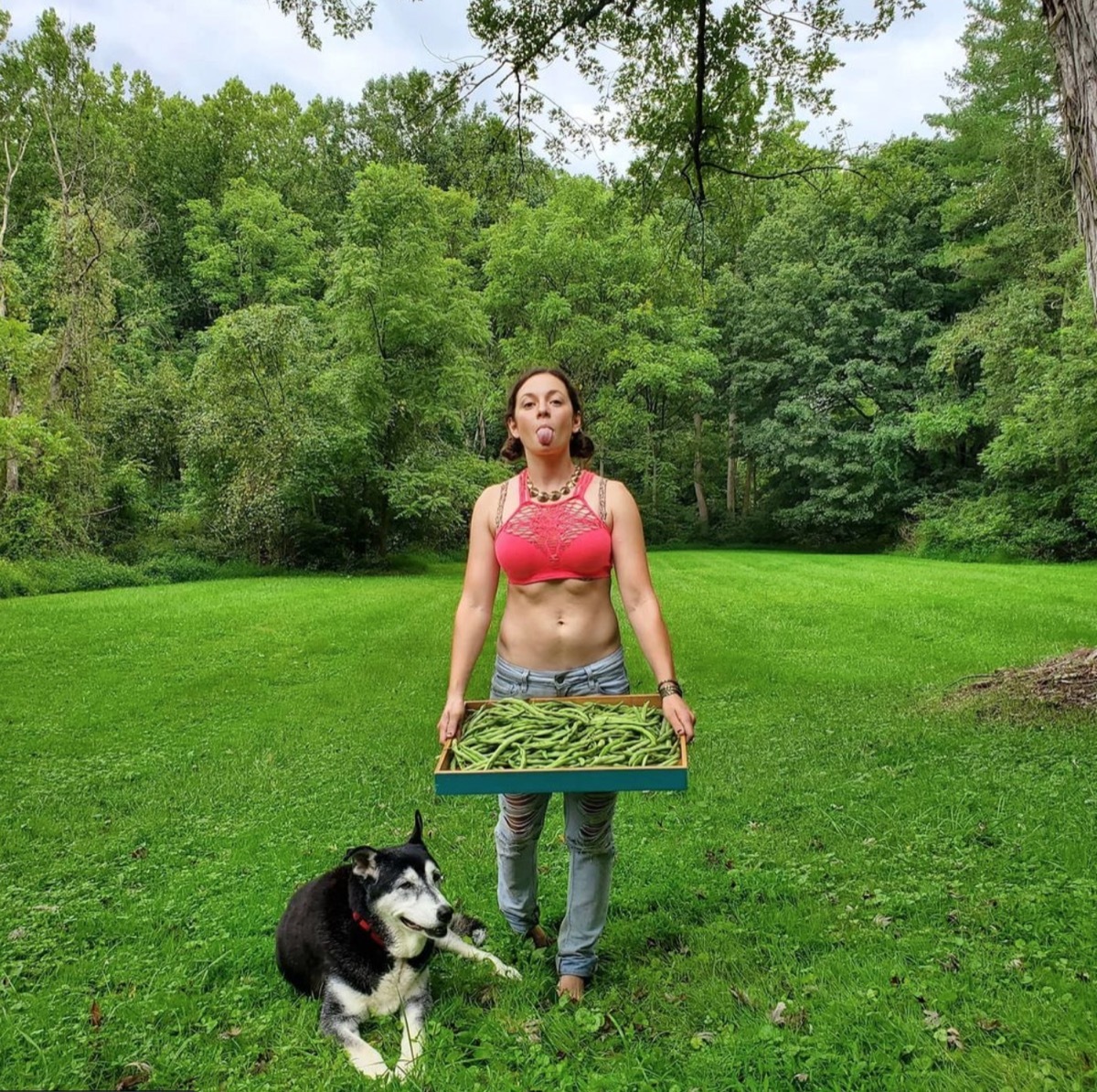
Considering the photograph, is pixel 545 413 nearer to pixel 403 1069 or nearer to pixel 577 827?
pixel 577 827

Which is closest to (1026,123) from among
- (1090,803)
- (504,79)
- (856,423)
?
(856,423)

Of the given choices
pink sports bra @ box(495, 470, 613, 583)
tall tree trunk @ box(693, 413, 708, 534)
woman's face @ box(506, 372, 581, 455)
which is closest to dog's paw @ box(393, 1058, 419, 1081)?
pink sports bra @ box(495, 470, 613, 583)

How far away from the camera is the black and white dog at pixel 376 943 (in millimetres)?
2877

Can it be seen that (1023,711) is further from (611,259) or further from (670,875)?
(611,259)

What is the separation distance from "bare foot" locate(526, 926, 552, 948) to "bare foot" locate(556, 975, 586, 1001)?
38cm

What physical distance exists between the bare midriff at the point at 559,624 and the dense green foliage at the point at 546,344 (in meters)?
8.56

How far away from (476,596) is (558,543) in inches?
17.9

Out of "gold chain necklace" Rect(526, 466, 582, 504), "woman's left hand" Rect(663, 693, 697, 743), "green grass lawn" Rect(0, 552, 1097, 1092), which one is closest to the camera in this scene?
"woman's left hand" Rect(663, 693, 697, 743)

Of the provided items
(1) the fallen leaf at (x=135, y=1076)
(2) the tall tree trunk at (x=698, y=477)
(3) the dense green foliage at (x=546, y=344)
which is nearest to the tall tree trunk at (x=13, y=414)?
(3) the dense green foliage at (x=546, y=344)

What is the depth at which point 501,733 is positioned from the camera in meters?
2.76

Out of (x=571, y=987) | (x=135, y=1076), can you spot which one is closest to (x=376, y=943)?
(x=571, y=987)

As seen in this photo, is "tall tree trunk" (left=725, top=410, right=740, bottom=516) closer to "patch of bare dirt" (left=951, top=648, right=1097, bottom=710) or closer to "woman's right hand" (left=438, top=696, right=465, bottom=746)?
"patch of bare dirt" (left=951, top=648, right=1097, bottom=710)

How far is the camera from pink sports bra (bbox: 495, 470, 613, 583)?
298 centimetres

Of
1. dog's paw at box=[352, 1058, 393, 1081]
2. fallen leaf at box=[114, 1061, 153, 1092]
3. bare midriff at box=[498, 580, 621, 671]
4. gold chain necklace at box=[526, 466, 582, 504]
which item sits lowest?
fallen leaf at box=[114, 1061, 153, 1092]
